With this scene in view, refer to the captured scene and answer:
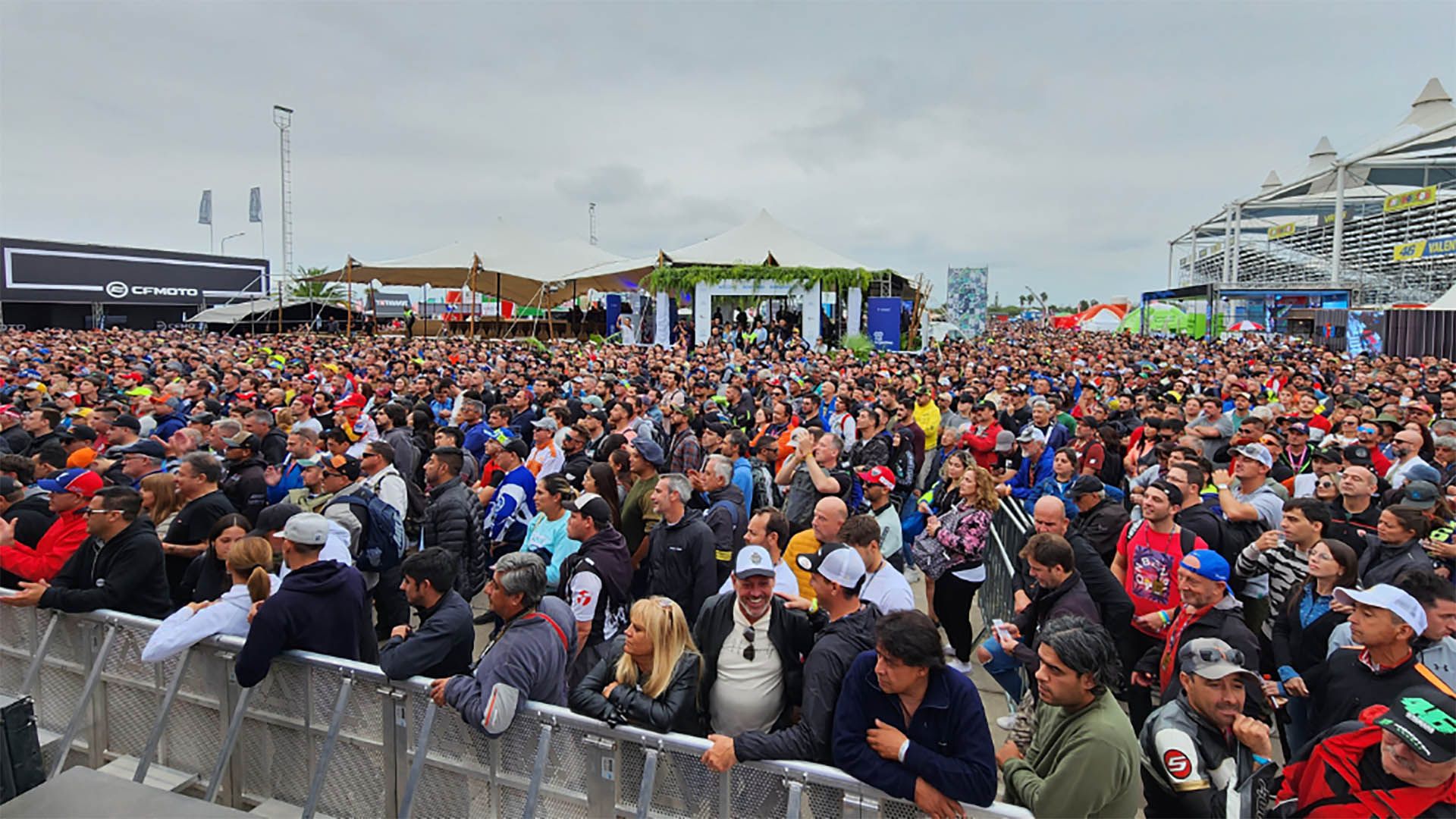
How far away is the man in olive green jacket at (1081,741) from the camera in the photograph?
249 centimetres

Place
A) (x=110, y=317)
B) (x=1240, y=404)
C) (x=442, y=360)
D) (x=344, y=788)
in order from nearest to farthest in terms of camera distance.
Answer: (x=344, y=788) < (x=1240, y=404) < (x=442, y=360) < (x=110, y=317)

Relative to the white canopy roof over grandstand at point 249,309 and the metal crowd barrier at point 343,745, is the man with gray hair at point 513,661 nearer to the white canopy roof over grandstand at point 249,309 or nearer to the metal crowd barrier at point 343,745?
the metal crowd barrier at point 343,745

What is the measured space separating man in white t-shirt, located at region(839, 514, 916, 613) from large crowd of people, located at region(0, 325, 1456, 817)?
2cm

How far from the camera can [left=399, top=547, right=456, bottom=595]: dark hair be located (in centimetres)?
353

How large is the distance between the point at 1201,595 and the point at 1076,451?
11.7ft

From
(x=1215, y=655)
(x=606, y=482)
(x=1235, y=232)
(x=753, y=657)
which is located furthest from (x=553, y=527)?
(x=1235, y=232)

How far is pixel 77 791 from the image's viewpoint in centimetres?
240

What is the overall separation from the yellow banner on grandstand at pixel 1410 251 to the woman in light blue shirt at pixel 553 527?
5433 centimetres

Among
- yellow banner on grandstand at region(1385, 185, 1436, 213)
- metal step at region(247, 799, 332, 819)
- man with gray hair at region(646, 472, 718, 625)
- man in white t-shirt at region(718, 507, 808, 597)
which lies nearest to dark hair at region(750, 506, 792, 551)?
man in white t-shirt at region(718, 507, 808, 597)

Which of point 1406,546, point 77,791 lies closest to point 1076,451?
point 1406,546

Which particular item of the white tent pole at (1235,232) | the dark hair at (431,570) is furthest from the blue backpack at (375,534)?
the white tent pole at (1235,232)

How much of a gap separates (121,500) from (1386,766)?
219 inches

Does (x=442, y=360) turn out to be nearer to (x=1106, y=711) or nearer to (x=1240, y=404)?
(x=1240, y=404)

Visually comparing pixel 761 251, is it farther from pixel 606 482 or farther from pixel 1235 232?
pixel 1235 232
